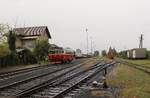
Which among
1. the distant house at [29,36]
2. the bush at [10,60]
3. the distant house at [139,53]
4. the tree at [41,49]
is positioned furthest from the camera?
the distant house at [139,53]

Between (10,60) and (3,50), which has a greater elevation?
(3,50)

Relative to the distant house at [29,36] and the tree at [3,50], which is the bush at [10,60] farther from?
the distant house at [29,36]

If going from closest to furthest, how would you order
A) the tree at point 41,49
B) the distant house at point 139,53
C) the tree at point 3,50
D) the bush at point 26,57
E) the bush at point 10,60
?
1. the tree at point 3,50
2. the bush at point 10,60
3. the bush at point 26,57
4. the tree at point 41,49
5. the distant house at point 139,53

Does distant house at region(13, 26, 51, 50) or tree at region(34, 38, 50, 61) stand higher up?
distant house at region(13, 26, 51, 50)

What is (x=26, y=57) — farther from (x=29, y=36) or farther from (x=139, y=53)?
(x=139, y=53)

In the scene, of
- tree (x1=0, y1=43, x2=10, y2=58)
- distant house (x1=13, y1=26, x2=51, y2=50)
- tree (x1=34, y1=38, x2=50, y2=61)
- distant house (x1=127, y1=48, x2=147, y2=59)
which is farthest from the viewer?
distant house (x1=127, y1=48, x2=147, y2=59)

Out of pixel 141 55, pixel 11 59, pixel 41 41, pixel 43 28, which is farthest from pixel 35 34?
pixel 11 59

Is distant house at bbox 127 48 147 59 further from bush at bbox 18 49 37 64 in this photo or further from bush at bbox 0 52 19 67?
bush at bbox 0 52 19 67

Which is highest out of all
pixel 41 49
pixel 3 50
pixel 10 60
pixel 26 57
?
pixel 41 49

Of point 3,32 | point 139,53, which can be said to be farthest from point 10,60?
point 139,53

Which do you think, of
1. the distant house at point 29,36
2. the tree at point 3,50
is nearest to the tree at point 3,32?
the tree at point 3,50

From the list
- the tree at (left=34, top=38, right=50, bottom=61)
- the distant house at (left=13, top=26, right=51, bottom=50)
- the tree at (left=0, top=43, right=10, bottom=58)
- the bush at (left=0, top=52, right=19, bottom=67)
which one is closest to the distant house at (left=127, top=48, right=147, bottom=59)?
the distant house at (left=13, top=26, right=51, bottom=50)

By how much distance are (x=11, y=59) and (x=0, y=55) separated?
4932 mm

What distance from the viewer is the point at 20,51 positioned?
5175 centimetres
